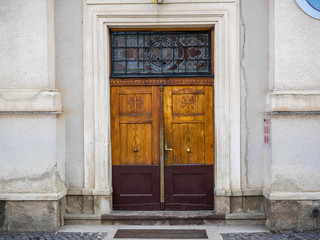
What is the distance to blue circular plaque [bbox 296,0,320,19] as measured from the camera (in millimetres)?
6020

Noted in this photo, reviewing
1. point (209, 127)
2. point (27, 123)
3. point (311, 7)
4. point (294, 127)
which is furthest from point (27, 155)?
point (311, 7)

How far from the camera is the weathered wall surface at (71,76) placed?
643 centimetres

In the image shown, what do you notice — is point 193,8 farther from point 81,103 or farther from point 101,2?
point 81,103

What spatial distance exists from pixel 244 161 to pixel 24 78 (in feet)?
12.0

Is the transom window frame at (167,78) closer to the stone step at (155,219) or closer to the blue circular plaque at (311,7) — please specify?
the blue circular plaque at (311,7)

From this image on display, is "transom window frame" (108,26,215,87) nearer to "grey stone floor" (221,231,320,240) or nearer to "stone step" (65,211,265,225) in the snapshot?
"stone step" (65,211,265,225)

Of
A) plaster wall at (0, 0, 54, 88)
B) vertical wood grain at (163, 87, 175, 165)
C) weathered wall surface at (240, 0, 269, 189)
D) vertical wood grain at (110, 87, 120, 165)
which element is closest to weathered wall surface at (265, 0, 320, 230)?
weathered wall surface at (240, 0, 269, 189)

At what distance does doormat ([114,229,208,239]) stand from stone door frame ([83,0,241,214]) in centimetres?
56

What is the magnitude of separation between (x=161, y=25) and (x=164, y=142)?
6.26 ft

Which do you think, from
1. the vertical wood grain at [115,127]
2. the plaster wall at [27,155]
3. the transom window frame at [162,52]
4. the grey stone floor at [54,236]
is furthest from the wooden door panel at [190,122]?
the plaster wall at [27,155]

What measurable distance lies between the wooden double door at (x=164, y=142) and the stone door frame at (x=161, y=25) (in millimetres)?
233

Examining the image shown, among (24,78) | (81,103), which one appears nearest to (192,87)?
(81,103)

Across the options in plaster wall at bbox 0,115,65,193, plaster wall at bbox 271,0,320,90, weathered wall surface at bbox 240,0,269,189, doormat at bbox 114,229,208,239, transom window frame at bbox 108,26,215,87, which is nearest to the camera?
doormat at bbox 114,229,208,239

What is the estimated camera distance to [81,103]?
21.2 ft
